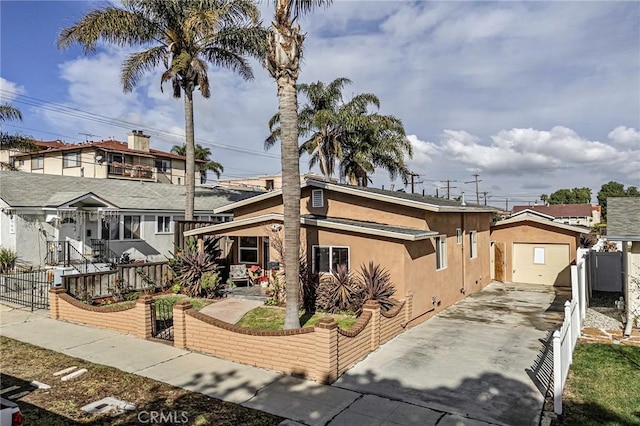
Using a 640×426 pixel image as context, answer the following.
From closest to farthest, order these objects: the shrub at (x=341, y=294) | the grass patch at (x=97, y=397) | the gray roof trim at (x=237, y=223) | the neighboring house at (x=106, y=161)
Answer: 1. the grass patch at (x=97, y=397)
2. the shrub at (x=341, y=294)
3. the gray roof trim at (x=237, y=223)
4. the neighboring house at (x=106, y=161)

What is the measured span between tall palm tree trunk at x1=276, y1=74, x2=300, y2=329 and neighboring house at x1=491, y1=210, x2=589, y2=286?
15253 millimetres

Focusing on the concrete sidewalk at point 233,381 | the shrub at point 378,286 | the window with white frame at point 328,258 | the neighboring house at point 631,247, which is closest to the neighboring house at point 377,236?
the window with white frame at point 328,258

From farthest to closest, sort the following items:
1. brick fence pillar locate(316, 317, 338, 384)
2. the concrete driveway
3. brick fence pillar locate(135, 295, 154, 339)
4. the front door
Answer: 1. the front door
2. brick fence pillar locate(135, 295, 154, 339)
3. brick fence pillar locate(316, 317, 338, 384)
4. the concrete driveway

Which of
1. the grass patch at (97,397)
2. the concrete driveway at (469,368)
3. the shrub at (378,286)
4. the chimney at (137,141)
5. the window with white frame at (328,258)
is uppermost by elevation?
the chimney at (137,141)

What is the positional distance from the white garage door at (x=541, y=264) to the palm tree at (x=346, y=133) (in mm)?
14185

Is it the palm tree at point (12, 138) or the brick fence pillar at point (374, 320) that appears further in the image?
the palm tree at point (12, 138)

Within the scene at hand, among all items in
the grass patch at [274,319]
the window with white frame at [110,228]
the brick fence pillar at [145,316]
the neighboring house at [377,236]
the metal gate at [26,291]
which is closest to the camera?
the brick fence pillar at [145,316]

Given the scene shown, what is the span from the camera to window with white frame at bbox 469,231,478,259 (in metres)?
20.0

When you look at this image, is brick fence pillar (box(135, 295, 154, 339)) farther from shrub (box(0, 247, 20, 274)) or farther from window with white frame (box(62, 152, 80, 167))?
window with white frame (box(62, 152, 80, 167))

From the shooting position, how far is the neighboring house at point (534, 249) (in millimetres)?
21275

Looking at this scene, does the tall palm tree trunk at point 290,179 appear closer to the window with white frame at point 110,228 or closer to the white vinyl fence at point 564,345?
the white vinyl fence at point 564,345

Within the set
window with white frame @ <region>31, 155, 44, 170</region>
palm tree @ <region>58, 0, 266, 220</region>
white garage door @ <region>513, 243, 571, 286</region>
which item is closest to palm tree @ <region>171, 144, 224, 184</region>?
window with white frame @ <region>31, 155, 44, 170</region>

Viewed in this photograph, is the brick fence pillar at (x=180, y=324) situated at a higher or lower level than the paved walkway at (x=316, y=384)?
higher

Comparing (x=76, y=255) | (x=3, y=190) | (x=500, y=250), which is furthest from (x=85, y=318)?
(x=500, y=250)
